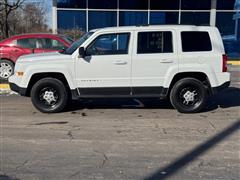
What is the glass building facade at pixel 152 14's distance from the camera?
891 inches

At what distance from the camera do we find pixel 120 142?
6727 millimetres

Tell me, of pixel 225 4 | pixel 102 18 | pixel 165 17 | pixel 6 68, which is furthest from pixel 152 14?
pixel 6 68

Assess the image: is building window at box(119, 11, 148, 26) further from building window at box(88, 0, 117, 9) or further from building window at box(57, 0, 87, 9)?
building window at box(57, 0, 87, 9)

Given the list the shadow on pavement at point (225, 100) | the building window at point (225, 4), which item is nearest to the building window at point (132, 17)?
the building window at point (225, 4)

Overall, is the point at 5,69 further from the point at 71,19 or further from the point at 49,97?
the point at 71,19

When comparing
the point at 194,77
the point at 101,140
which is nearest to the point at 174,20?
the point at 194,77

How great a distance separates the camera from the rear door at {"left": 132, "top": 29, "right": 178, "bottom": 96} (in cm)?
889

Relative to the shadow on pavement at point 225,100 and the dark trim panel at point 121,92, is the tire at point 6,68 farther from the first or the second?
the shadow on pavement at point 225,100

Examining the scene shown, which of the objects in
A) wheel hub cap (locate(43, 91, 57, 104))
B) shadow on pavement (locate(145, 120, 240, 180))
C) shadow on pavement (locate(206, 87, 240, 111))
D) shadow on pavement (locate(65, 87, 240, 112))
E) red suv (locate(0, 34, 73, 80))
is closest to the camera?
shadow on pavement (locate(145, 120, 240, 180))

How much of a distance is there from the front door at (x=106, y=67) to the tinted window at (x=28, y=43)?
227 inches

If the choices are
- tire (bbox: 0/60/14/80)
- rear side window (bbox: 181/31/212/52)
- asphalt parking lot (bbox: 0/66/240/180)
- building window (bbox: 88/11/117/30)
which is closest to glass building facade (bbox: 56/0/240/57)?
building window (bbox: 88/11/117/30)

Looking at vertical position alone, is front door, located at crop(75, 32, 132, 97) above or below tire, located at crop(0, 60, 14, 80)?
above

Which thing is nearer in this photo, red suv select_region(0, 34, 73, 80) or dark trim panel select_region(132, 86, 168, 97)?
dark trim panel select_region(132, 86, 168, 97)

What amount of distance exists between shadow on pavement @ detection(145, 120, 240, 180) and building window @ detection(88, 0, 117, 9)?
15832mm
